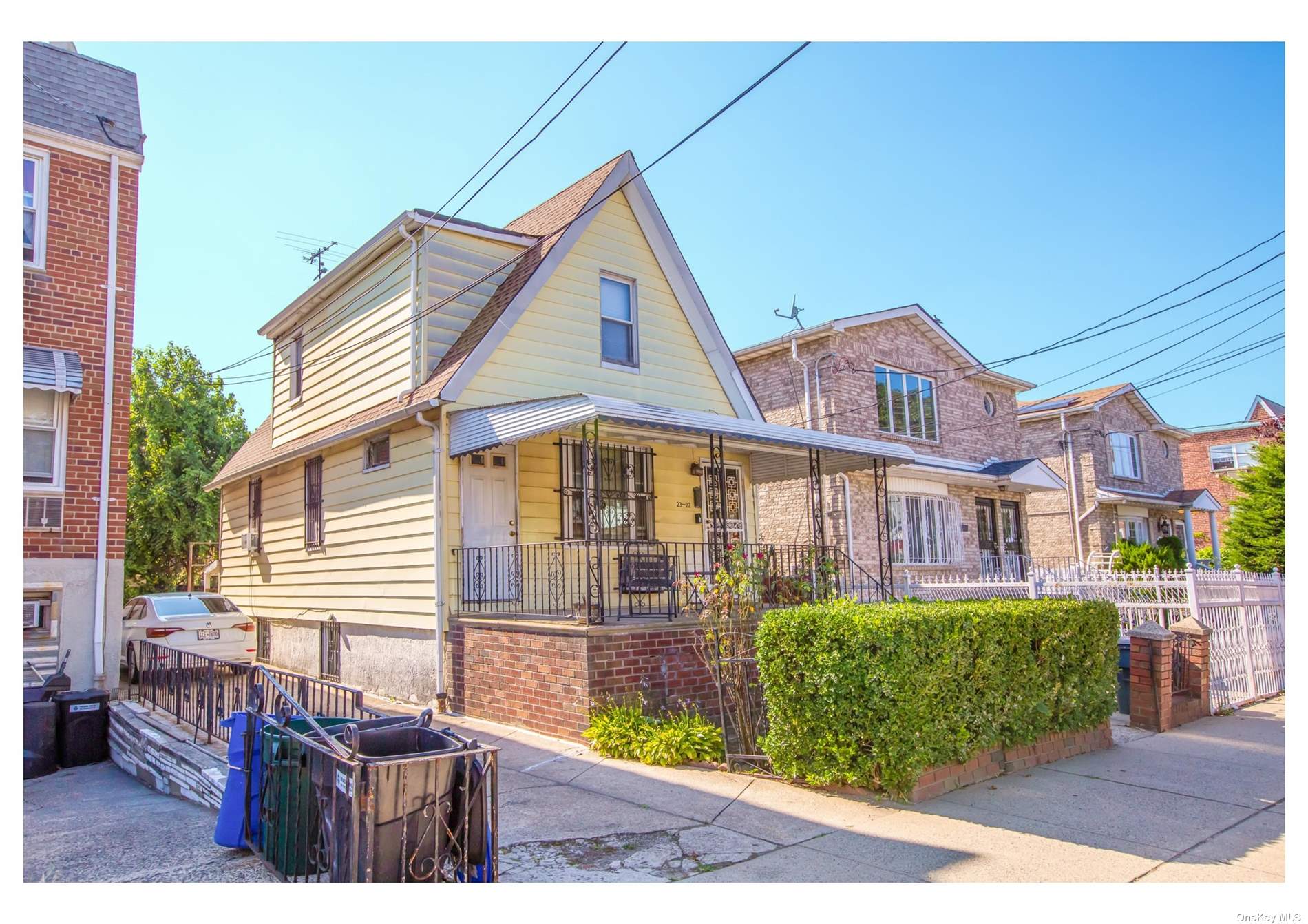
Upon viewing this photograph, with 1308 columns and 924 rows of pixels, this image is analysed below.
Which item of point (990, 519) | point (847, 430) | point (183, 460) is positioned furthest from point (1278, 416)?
point (183, 460)

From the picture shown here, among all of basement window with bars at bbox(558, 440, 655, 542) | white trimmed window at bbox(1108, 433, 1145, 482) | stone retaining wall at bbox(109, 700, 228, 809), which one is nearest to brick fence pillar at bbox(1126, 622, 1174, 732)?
basement window with bars at bbox(558, 440, 655, 542)

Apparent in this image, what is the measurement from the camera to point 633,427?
371 inches

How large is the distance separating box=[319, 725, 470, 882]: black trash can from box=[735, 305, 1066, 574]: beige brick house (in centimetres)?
1346

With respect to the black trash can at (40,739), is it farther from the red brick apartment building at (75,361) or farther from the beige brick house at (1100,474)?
the beige brick house at (1100,474)

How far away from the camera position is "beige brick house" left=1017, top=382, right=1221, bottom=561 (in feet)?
80.9

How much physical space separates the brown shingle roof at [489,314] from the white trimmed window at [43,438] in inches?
127

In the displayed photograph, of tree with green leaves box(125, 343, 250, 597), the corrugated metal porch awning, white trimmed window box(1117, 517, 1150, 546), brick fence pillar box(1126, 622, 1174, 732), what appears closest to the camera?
the corrugated metal porch awning

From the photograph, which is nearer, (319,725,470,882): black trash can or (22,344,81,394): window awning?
(319,725,470,882): black trash can

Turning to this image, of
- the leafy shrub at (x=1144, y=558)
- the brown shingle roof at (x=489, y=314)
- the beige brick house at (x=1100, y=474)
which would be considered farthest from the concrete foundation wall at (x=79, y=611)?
the beige brick house at (x=1100, y=474)

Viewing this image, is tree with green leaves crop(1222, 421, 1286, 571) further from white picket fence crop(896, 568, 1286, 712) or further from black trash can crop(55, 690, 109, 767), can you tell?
black trash can crop(55, 690, 109, 767)

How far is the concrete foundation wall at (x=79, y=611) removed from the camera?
9711 millimetres

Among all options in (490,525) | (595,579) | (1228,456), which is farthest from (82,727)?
(1228,456)

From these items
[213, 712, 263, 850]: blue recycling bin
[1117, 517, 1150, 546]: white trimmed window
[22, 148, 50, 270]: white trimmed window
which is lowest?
[213, 712, 263, 850]: blue recycling bin
